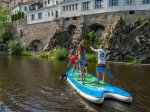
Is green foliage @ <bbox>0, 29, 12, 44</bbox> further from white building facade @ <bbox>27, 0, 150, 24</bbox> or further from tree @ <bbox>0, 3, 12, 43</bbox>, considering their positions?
white building facade @ <bbox>27, 0, 150, 24</bbox>

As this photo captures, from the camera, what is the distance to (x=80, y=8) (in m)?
61.1

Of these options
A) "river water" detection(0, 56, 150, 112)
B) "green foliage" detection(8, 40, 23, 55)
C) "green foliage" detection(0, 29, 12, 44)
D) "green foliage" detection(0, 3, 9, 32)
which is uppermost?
"green foliage" detection(0, 3, 9, 32)

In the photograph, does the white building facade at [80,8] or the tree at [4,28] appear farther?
the tree at [4,28]

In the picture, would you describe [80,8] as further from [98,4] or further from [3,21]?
[3,21]

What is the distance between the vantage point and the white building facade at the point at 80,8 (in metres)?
53.6

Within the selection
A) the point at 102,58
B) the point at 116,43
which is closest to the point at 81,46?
the point at 102,58

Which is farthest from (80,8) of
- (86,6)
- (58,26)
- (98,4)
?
(58,26)

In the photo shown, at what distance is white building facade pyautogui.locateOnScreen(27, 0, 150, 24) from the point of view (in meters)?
53.6

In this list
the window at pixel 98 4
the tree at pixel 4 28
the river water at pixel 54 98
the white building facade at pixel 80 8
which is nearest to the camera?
the river water at pixel 54 98

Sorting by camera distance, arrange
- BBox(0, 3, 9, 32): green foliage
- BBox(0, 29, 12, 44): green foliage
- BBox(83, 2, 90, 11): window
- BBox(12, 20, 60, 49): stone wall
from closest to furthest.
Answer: BBox(83, 2, 90, 11): window < BBox(12, 20, 60, 49): stone wall < BBox(0, 29, 12, 44): green foliage < BBox(0, 3, 9, 32): green foliage

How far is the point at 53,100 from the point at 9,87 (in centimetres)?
551

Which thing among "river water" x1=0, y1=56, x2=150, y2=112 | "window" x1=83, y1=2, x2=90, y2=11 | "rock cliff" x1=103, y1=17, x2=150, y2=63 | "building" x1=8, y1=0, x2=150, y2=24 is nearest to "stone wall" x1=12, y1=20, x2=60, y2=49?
"building" x1=8, y1=0, x2=150, y2=24

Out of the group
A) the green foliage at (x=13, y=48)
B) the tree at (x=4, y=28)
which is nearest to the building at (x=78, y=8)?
the tree at (x=4, y=28)

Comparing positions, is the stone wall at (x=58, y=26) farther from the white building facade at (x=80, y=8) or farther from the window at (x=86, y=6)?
the window at (x=86, y=6)
